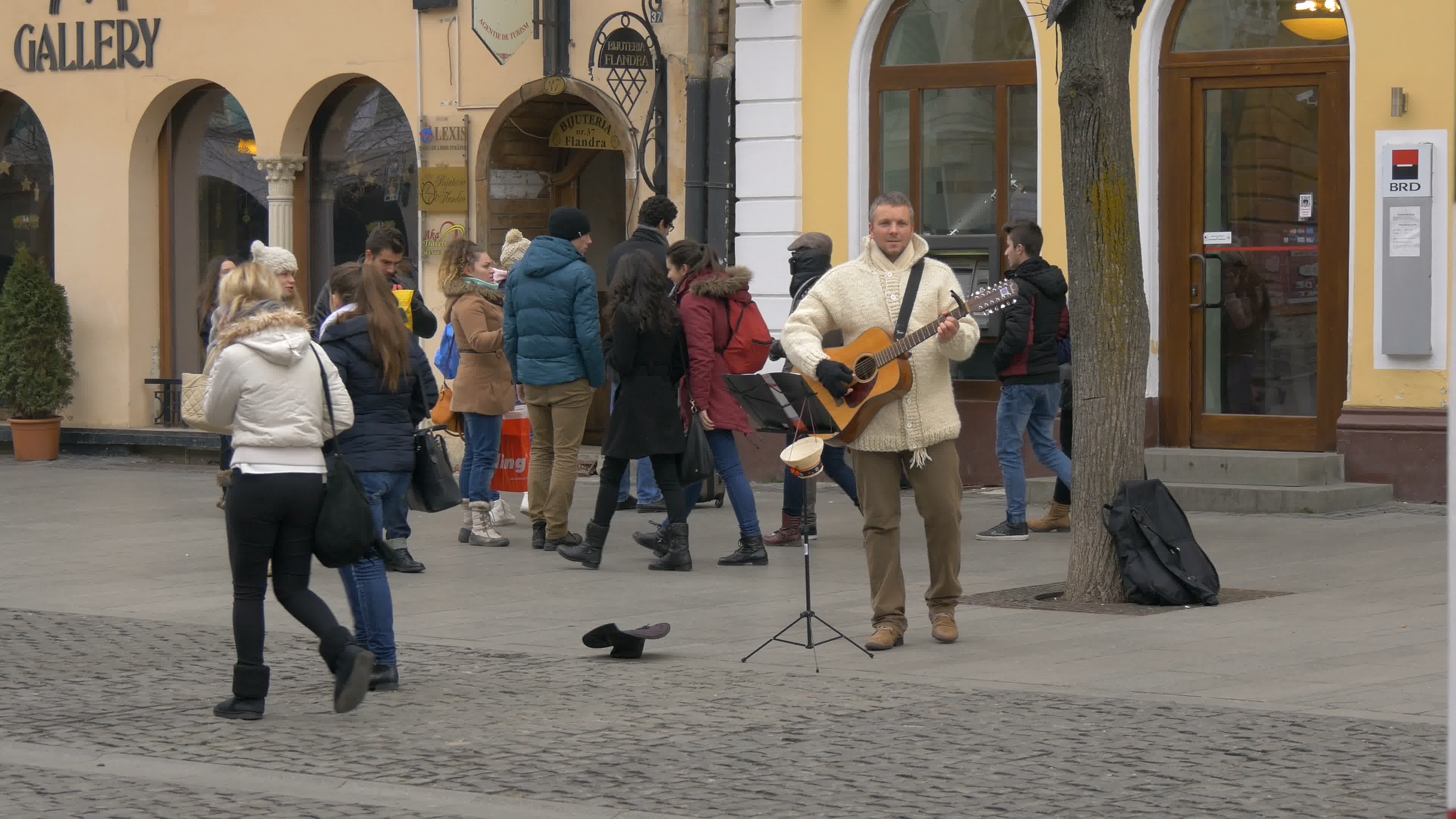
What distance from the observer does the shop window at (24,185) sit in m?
20.2

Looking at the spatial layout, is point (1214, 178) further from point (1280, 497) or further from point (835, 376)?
point (835, 376)

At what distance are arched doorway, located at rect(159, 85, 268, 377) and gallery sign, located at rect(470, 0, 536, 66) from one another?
328cm

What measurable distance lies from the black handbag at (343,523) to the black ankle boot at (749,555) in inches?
161

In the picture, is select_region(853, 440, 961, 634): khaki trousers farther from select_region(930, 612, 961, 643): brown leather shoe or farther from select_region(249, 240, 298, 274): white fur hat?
select_region(249, 240, 298, 274): white fur hat

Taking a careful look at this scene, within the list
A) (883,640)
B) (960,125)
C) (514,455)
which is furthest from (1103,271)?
(960,125)

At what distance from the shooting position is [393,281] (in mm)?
11875

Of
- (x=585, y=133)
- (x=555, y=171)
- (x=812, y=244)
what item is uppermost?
(x=585, y=133)

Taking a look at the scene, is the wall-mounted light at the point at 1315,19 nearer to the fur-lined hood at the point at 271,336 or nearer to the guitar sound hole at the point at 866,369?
the guitar sound hole at the point at 866,369

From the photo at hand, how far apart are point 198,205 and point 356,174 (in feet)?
6.22

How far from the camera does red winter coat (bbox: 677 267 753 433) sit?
11.3m

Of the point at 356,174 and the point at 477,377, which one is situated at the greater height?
the point at 356,174

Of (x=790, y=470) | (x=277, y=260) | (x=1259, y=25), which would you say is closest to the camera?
(x=277, y=260)

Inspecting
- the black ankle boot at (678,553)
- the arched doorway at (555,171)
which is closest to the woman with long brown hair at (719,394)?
the black ankle boot at (678,553)

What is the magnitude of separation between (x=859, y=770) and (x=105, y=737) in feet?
8.43
